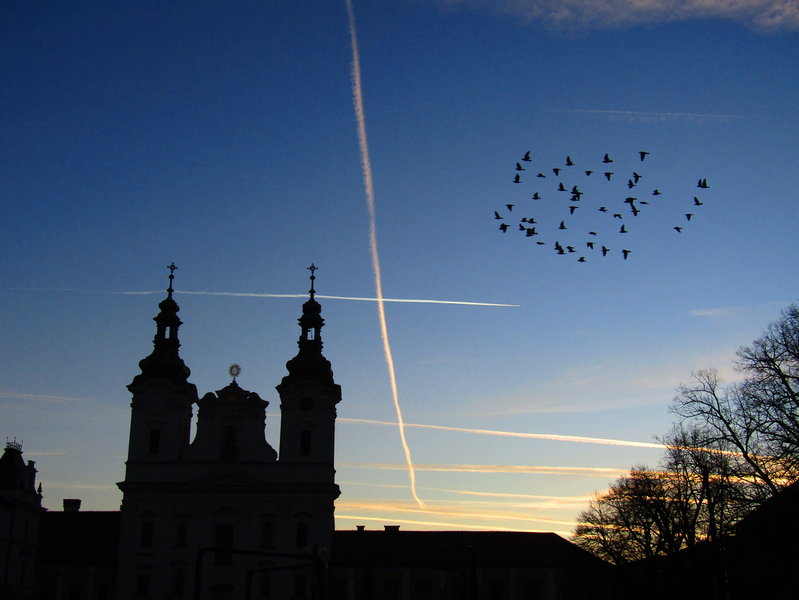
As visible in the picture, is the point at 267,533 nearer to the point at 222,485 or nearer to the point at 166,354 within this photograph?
the point at 222,485

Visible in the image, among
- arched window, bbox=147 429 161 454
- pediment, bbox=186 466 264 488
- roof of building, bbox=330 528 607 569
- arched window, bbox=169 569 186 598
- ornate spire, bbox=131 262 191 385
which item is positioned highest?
ornate spire, bbox=131 262 191 385

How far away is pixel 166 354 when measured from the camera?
6334 cm

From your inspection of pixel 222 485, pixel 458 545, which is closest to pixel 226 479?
pixel 222 485

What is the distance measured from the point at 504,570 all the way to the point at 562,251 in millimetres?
38165

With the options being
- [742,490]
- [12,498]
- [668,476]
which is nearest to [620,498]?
[668,476]

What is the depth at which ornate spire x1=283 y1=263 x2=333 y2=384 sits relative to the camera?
207 feet

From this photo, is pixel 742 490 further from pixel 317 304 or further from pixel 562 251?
pixel 317 304

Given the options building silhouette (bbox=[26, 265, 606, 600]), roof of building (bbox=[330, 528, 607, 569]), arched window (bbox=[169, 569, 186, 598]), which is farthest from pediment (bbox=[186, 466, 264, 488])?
roof of building (bbox=[330, 528, 607, 569])

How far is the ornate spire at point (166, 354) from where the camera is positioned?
62.6 metres

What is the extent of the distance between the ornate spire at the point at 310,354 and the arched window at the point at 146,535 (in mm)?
13315

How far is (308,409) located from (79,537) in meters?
18.8

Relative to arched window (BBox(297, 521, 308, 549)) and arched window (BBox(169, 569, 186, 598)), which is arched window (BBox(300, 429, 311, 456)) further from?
arched window (BBox(169, 569, 186, 598))

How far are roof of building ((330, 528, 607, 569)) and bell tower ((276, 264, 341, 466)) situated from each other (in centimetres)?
684

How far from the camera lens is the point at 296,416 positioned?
202ft
